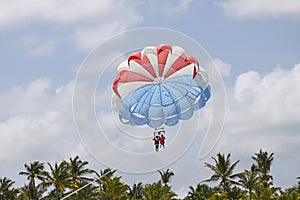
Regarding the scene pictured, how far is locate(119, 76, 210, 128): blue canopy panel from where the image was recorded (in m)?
33.6

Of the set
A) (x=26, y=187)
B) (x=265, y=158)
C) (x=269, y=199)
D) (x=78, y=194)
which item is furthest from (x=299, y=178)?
(x=26, y=187)

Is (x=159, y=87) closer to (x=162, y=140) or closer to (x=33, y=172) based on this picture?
(x=162, y=140)

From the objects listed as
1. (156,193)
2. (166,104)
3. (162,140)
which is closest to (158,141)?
(162,140)

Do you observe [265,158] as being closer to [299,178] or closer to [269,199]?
[299,178]

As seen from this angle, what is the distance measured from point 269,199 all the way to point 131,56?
1257 inches

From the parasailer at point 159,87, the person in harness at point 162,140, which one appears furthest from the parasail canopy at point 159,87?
the person in harness at point 162,140

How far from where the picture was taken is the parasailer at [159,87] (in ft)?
109

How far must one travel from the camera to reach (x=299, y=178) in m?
67.5

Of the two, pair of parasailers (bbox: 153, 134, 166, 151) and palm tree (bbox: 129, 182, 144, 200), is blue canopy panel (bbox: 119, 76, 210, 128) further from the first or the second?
palm tree (bbox: 129, 182, 144, 200)

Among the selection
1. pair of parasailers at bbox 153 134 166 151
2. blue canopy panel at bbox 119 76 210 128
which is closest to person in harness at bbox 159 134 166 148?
pair of parasailers at bbox 153 134 166 151

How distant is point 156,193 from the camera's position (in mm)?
56219

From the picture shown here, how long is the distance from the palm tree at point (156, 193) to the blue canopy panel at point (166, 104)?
76.6 feet

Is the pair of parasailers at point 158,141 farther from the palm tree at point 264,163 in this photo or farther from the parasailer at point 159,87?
the palm tree at point 264,163

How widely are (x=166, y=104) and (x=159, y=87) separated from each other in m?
1.17
